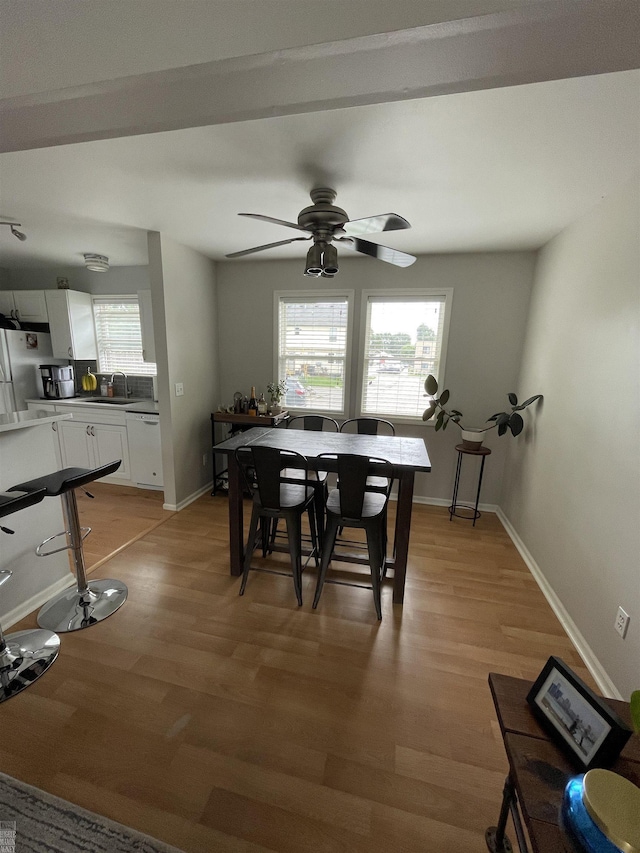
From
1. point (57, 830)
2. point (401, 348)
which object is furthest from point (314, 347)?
point (57, 830)

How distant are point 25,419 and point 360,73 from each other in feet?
7.24

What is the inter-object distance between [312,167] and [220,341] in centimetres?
253

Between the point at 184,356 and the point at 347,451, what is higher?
the point at 184,356

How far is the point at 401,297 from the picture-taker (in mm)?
3496

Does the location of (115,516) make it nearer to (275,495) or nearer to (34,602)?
(34,602)

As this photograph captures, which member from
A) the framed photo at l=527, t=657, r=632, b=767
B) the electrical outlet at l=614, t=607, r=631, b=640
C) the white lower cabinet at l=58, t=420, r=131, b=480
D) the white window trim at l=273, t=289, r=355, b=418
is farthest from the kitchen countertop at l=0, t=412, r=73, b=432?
the electrical outlet at l=614, t=607, r=631, b=640

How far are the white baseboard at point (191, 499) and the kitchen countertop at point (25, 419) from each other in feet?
5.05

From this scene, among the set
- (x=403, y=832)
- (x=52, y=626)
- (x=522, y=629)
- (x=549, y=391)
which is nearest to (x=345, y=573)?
(x=522, y=629)

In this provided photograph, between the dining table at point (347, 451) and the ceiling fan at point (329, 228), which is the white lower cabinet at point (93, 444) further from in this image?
the ceiling fan at point (329, 228)

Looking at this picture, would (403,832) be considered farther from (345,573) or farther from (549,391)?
(549,391)

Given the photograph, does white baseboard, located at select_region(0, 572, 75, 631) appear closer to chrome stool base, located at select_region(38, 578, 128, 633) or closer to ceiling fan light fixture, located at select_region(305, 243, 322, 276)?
chrome stool base, located at select_region(38, 578, 128, 633)

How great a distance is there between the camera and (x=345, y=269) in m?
3.53

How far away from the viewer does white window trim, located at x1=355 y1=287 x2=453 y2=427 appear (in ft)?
11.1

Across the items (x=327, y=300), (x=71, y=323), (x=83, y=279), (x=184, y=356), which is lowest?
(x=184, y=356)
